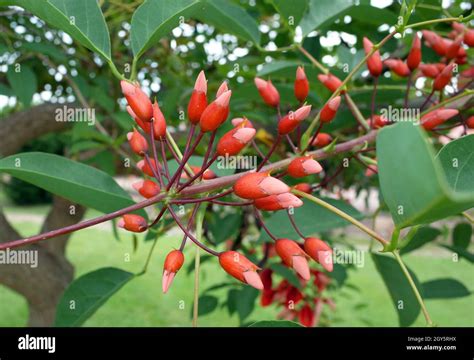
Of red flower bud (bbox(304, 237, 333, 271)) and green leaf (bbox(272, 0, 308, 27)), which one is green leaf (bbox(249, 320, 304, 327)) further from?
green leaf (bbox(272, 0, 308, 27))

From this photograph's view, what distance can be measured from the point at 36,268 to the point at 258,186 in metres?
1.60

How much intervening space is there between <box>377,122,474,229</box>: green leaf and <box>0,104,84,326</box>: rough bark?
1524 mm

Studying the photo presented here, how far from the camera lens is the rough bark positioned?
176cm

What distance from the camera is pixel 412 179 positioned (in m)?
0.30

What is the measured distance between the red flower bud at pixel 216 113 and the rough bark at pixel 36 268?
1341 mm

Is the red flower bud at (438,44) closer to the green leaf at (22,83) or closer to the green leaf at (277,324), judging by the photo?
the green leaf at (277,324)

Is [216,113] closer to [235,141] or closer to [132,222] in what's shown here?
[235,141]

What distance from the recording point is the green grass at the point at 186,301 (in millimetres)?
4230

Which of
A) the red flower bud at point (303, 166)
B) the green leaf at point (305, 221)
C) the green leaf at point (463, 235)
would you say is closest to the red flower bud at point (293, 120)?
the red flower bud at point (303, 166)

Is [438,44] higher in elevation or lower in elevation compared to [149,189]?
higher

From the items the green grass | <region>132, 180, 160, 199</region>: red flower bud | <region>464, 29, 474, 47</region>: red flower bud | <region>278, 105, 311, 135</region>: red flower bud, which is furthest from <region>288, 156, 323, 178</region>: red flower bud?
the green grass

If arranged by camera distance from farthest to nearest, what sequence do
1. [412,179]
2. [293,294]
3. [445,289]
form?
[293,294] → [445,289] → [412,179]

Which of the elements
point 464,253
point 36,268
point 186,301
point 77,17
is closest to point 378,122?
point 77,17
